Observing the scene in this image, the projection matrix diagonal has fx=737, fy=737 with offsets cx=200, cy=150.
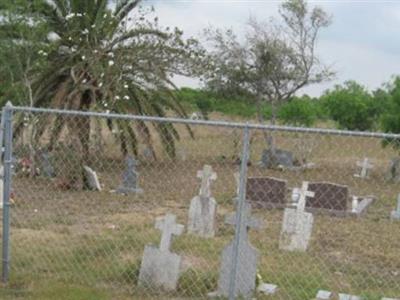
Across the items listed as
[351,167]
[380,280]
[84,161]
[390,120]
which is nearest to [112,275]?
[380,280]

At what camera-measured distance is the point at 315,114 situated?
112ft

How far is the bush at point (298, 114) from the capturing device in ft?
103

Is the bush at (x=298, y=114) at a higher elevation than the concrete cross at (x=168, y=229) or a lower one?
higher

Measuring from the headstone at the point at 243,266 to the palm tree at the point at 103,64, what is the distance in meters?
9.58

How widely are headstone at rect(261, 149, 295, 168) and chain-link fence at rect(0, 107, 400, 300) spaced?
50 cm

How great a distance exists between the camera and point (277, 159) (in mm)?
22047

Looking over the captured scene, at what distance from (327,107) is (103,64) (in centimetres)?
1661

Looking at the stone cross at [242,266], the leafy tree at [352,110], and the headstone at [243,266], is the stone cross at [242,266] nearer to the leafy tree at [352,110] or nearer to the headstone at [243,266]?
the headstone at [243,266]

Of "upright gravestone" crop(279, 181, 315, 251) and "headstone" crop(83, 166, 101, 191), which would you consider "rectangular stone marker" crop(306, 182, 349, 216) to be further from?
"headstone" crop(83, 166, 101, 191)

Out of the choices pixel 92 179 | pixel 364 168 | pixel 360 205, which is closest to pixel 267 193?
pixel 360 205

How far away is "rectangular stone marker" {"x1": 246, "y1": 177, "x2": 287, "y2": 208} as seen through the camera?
13.3 metres

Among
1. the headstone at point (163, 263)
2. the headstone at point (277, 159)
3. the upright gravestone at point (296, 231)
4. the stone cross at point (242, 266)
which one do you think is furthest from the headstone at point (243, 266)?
the headstone at point (277, 159)

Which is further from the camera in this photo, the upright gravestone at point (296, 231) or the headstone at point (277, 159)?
the headstone at point (277, 159)

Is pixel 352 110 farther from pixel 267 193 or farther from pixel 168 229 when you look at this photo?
pixel 168 229
